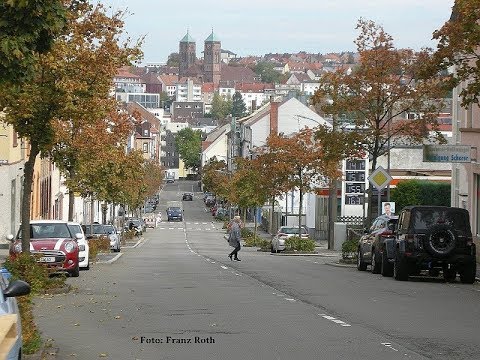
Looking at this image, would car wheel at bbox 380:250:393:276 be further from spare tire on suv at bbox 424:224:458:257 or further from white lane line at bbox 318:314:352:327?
white lane line at bbox 318:314:352:327

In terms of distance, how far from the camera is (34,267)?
22734 millimetres

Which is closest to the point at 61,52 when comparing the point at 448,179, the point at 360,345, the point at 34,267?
the point at 34,267

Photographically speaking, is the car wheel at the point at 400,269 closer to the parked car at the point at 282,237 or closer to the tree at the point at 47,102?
the tree at the point at 47,102

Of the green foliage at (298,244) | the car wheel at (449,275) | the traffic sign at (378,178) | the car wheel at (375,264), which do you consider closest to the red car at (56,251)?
the car wheel at (375,264)

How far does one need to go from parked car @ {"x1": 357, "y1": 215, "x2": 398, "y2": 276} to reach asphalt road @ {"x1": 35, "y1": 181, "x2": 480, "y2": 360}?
86.0 inches

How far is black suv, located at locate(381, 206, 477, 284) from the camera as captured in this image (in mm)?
28281

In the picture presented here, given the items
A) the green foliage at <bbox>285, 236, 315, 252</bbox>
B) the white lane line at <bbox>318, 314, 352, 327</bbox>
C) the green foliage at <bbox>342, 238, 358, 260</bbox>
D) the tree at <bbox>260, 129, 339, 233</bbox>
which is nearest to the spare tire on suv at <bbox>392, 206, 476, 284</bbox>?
the white lane line at <bbox>318, 314, 352, 327</bbox>

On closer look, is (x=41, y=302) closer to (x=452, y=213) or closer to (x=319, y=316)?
(x=319, y=316)

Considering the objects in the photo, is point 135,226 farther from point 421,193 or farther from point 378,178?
point 378,178

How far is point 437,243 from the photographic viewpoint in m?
28.4

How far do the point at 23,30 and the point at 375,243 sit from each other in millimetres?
20026

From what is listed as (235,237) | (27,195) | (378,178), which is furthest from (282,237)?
(27,195)

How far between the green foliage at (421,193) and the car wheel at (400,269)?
4190cm

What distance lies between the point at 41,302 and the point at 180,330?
6091 mm
